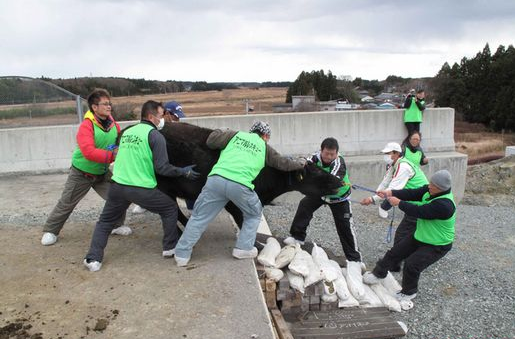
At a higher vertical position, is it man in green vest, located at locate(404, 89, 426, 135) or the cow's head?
man in green vest, located at locate(404, 89, 426, 135)

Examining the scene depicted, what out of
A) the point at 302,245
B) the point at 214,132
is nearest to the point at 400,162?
the point at 302,245

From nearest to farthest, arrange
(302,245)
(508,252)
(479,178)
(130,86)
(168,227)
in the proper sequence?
(168,227), (302,245), (508,252), (479,178), (130,86)

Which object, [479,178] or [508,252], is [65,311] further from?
[479,178]

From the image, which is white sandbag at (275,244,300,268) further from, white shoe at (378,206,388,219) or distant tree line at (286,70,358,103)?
distant tree line at (286,70,358,103)

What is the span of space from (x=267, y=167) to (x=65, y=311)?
2747 mm

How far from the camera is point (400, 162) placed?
5965mm

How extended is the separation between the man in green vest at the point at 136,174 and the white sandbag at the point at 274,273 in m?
1.35

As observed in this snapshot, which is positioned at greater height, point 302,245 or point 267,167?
point 267,167

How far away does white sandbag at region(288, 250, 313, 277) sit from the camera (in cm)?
496

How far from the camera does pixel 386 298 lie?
5.43 meters

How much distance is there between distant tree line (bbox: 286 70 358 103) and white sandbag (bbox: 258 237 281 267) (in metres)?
45.1

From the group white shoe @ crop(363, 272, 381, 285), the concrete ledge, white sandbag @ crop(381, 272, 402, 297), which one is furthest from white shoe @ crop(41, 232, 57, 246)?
the concrete ledge

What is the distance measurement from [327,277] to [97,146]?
315 centimetres

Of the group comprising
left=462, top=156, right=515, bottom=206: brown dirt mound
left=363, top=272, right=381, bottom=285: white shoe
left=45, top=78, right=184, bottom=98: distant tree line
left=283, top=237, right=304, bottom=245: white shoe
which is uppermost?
left=45, top=78, right=184, bottom=98: distant tree line
